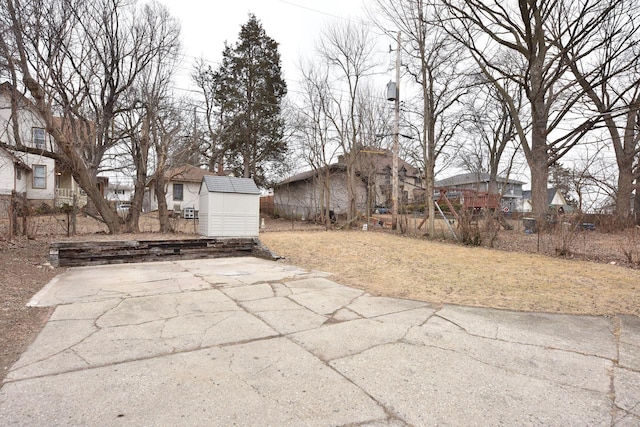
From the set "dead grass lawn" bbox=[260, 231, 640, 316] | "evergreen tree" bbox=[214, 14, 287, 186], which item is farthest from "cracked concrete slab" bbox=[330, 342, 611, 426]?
"evergreen tree" bbox=[214, 14, 287, 186]

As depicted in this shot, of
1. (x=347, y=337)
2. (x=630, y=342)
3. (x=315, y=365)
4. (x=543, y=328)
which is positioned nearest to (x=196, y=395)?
(x=315, y=365)

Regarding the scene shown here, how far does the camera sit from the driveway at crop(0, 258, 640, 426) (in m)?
1.97

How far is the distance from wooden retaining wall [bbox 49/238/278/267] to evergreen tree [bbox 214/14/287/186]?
1522 centimetres

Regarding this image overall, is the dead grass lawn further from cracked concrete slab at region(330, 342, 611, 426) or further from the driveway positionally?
cracked concrete slab at region(330, 342, 611, 426)

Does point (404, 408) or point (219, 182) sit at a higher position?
point (219, 182)

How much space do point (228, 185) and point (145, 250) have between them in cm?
444

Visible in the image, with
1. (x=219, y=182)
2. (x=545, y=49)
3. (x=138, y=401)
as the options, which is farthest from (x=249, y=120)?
(x=138, y=401)

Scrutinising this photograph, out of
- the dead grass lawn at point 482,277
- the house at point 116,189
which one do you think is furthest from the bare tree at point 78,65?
the house at point 116,189

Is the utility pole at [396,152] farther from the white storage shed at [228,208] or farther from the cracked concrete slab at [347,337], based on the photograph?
the cracked concrete slab at [347,337]

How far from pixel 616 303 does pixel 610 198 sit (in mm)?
14110

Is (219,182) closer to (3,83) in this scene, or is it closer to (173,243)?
(173,243)

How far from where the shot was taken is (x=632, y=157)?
17.2 metres

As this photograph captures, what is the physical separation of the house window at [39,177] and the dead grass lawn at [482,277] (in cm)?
2129

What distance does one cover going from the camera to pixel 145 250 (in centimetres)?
793
